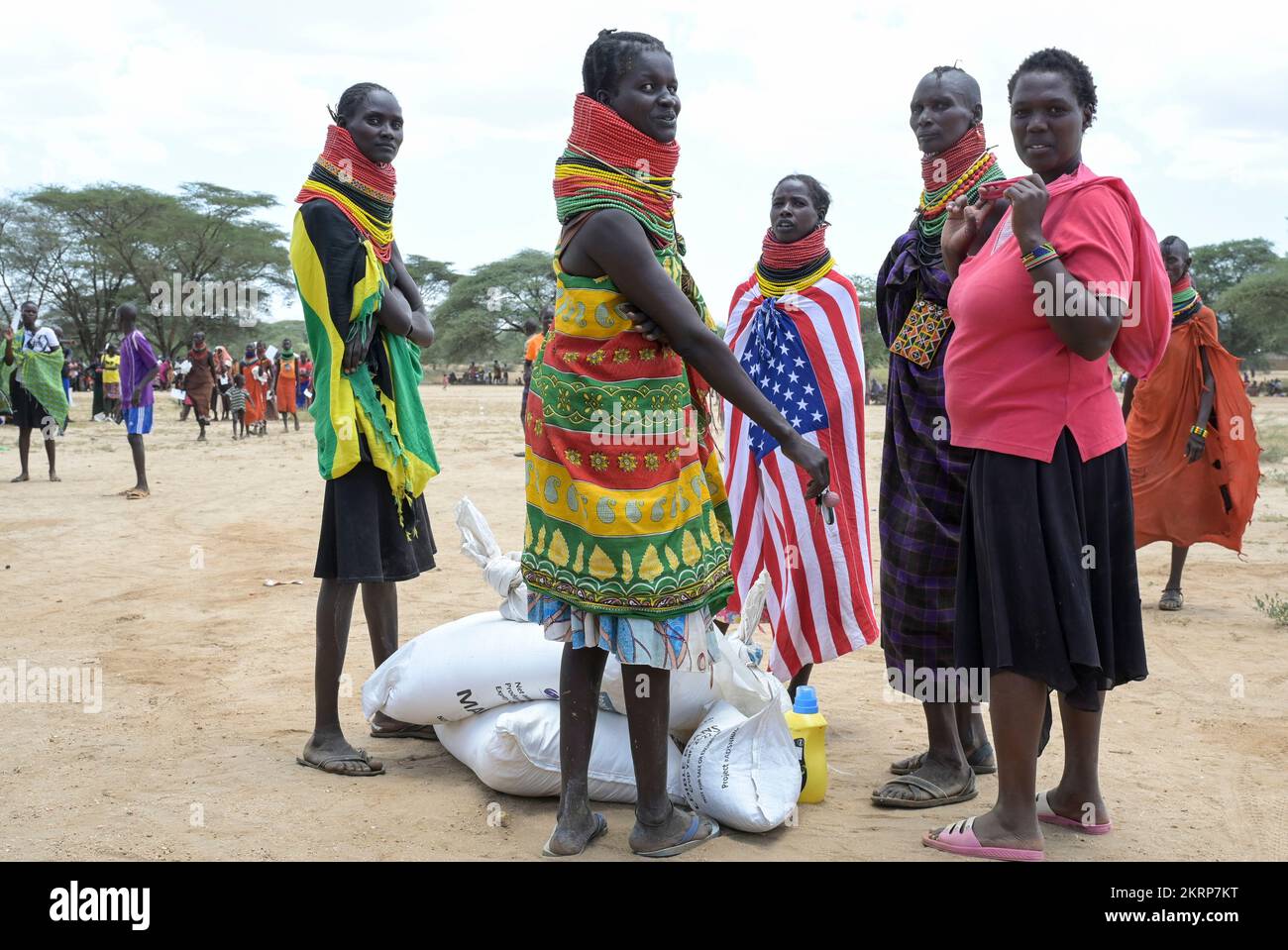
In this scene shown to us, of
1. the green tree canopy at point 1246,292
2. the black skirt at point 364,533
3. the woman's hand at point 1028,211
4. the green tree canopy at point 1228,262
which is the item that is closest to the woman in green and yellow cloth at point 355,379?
the black skirt at point 364,533

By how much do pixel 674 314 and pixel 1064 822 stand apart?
6.13 feet

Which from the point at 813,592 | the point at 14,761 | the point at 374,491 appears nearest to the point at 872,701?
the point at 813,592

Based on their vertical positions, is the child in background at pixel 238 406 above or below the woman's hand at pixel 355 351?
below

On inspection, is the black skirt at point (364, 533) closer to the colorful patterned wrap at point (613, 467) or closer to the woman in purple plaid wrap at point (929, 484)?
the colorful patterned wrap at point (613, 467)

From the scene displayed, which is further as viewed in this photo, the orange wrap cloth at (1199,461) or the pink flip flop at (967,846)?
the orange wrap cloth at (1199,461)

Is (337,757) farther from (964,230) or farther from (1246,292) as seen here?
(1246,292)

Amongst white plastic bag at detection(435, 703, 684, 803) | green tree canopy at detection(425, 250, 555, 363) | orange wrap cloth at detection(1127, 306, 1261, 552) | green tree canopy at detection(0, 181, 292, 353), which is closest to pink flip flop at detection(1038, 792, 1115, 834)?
white plastic bag at detection(435, 703, 684, 803)

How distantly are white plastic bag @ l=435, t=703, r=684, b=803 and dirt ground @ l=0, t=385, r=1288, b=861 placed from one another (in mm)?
66

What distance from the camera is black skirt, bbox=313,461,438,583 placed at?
3.69 metres

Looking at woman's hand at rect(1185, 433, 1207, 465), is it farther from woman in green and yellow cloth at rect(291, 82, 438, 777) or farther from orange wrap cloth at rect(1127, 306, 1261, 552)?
woman in green and yellow cloth at rect(291, 82, 438, 777)

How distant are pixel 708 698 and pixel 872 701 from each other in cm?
136

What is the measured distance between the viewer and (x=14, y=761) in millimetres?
3721

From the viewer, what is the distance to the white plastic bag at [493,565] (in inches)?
148
